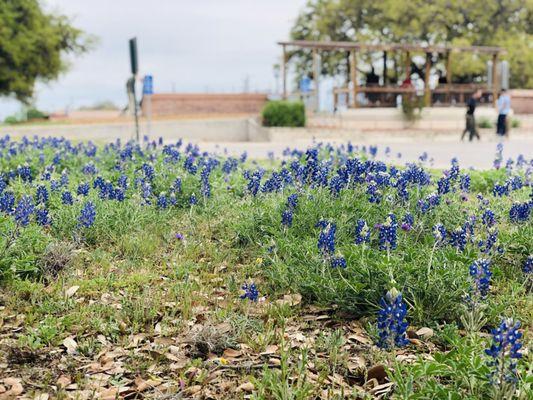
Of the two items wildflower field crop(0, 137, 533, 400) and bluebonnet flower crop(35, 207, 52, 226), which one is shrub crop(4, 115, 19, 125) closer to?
wildflower field crop(0, 137, 533, 400)

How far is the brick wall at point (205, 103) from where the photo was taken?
120 ft

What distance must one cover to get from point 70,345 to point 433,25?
3769 cm

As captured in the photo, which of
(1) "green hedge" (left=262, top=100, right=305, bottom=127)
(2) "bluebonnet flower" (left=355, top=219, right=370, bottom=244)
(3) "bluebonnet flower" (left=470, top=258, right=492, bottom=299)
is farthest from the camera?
(1) "green hedge" (left=262, top=100, right=305, bottom=127)

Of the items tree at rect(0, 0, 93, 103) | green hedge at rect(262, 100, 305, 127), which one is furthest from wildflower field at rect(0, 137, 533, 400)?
tree at rect(0, 0, 93, 103)

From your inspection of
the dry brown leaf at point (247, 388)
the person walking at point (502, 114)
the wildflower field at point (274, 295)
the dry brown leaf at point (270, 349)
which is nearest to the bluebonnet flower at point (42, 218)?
the wildflower field at point (274, 295)

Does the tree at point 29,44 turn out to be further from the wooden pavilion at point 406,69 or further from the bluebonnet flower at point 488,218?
the bluebonnet flower at point 488,218

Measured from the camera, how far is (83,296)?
13.1 feet

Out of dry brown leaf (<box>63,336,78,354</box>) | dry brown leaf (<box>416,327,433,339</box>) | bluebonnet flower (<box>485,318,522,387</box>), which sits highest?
bluebonnet flower (<box>485,318,522,387</box>)

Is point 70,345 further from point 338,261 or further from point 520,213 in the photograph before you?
point 520,213

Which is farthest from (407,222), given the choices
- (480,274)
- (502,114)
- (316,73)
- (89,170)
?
(316,73)

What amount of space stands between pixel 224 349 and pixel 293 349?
1.15 ft

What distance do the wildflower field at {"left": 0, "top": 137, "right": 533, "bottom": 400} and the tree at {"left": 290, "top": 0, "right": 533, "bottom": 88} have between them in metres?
33.7

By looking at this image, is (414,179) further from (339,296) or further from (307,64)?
(307,64)

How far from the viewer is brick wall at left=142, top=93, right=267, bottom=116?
3644cm
